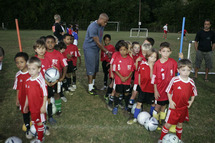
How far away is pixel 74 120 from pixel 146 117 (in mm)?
1773

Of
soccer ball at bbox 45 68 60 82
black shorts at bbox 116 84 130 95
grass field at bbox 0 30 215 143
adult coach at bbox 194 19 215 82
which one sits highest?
adult coach at bbox 194 19 215 82

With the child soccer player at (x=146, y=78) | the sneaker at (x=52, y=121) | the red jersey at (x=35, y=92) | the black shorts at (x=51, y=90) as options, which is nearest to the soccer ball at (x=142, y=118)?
the child soccer player at (x=146, y=78)

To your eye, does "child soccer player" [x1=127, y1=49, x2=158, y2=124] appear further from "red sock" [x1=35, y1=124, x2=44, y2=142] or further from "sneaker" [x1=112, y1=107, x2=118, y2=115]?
"red sock" [x1=35, y1=124, x2=44, y2=142]

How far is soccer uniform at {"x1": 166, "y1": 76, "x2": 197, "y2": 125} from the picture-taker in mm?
3076

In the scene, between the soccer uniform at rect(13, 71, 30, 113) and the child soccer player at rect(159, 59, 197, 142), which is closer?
the child soccer player at rect(159, 59, 197, 142)

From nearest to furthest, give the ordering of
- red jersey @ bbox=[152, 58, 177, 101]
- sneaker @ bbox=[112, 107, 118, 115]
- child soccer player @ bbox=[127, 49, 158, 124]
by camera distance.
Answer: red jersey @ bbox=[152, 58, 177, 101]
child soccer player @ bbox=[127, 49, 158, 124]
sneaker @ bbox=[112, 107, 118, 115]

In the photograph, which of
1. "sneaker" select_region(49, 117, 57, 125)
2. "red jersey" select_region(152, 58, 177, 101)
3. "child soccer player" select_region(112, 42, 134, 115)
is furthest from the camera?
"child soccer player" select_region(112, 42, 134, 115)

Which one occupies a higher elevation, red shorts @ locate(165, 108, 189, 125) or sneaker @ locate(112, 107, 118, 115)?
red shorts @ locate(165, 108, 189, 125)

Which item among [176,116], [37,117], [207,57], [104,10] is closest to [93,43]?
[37,117]

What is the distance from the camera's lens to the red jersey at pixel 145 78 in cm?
396

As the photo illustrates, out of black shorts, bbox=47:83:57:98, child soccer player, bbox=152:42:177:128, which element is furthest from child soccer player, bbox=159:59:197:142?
black shorts, bbox=47:83:57:98

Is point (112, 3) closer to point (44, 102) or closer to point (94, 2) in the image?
point (94, 2)

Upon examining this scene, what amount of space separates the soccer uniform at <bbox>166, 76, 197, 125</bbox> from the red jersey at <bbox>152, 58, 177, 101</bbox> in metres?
0.53

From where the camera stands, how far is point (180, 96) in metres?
3.09
